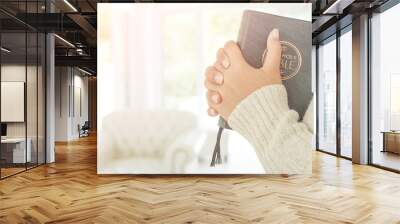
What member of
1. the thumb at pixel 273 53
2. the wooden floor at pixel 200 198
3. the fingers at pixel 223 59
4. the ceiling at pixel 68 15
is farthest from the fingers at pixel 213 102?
the ceiling at pixel 68 15

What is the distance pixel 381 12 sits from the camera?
25.0ft

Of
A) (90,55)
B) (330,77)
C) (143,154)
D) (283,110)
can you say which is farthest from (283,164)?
(90,55)

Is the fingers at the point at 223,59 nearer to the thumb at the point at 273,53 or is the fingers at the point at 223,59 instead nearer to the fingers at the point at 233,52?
the fingers at the point at 233,52

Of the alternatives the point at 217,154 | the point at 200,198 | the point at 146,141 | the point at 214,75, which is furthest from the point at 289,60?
the point at 200,198

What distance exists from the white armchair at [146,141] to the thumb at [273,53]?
1571 mm

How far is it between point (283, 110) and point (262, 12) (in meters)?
1.71

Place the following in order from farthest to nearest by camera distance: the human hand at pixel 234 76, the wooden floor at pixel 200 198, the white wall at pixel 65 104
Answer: the white wall at pixel 65 104 < the human hand at pixel 234 76 < the wooden floor at pixel 200 198

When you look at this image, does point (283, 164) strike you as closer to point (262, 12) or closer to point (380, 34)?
point (262, 12)

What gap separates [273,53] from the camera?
6.35 m

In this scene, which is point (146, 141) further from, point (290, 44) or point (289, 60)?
point (290, 44)

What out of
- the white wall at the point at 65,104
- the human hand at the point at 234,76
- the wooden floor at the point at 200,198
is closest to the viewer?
the wooden floor at the point at 200,198

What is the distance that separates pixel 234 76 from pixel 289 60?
99 centimetres

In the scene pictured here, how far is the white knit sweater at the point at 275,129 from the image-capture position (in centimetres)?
632

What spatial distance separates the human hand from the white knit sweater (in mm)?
120
